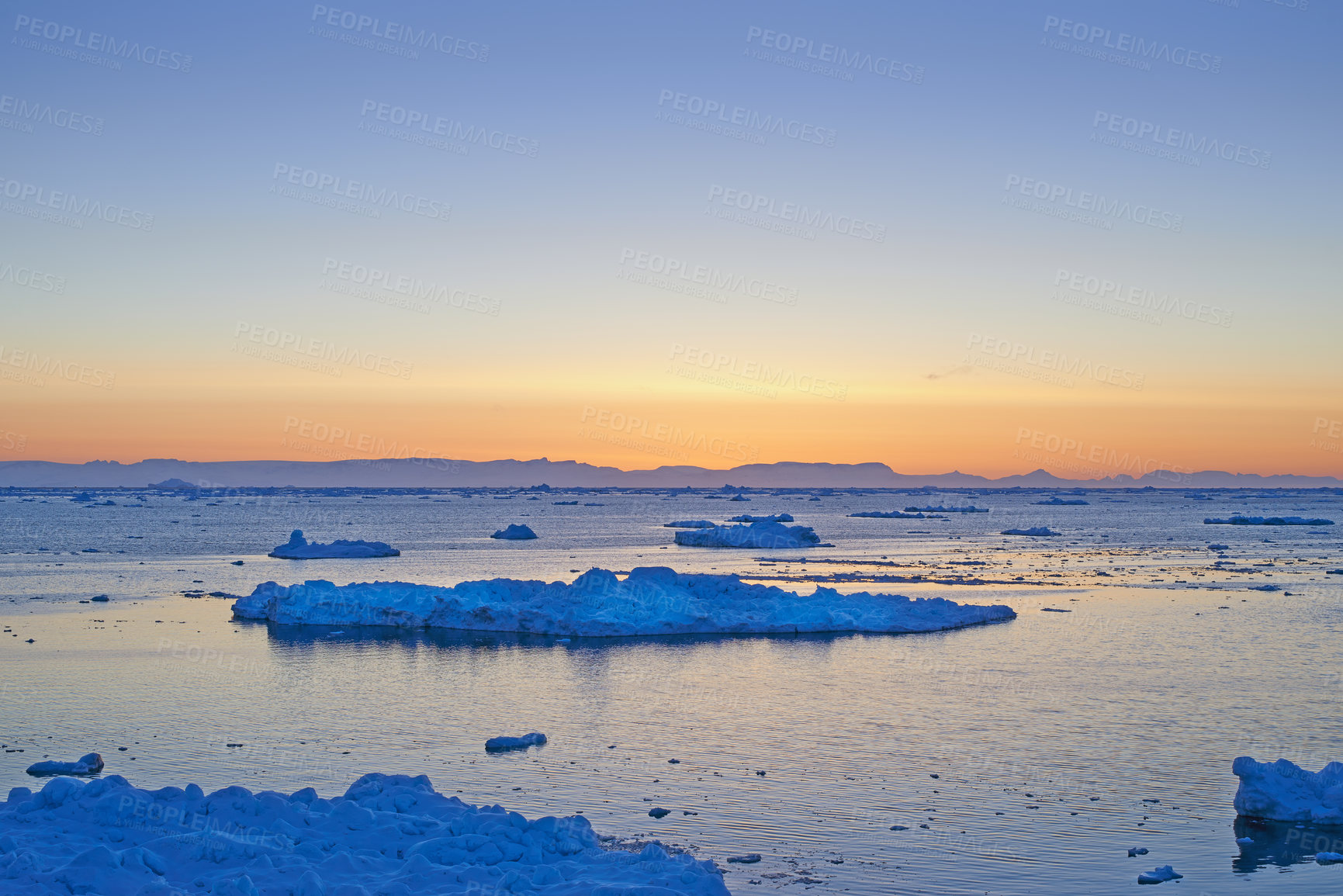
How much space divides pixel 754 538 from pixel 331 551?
2587cm

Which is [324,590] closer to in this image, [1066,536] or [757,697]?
[757,697]

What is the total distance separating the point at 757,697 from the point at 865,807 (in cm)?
673

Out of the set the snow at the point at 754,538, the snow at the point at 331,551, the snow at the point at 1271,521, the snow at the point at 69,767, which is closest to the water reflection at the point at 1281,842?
the snow at the point at 69,767

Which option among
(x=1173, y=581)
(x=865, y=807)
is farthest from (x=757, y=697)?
(x=1173, y=581)

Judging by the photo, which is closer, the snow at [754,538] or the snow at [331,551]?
the snow at [331,551]

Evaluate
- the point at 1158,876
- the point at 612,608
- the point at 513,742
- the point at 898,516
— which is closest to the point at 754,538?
the point at 612,608

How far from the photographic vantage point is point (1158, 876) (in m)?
10.5

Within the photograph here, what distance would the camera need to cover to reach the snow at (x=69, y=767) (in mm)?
13711

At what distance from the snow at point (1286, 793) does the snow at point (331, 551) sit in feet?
145

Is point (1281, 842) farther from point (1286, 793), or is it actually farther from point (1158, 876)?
point (1158, 876)

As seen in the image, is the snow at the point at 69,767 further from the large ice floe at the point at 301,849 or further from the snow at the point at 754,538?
the snow at the point at 754,538

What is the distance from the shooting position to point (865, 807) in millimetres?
12609

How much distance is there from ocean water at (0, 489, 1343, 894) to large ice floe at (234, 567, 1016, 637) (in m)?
0.79

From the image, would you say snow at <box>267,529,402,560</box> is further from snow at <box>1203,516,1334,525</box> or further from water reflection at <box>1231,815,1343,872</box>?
snow at <box>1203,516,1334,525</box>
